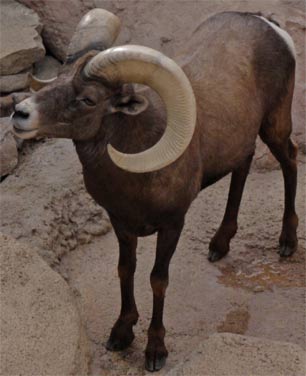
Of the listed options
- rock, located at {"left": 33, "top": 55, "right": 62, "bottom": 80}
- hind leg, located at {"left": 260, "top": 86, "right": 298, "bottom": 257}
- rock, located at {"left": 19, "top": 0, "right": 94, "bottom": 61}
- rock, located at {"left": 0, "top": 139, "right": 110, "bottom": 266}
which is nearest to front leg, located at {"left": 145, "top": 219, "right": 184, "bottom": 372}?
rock, located at {"left": 0, "top": 139, "right": 110, "bottom": 266}

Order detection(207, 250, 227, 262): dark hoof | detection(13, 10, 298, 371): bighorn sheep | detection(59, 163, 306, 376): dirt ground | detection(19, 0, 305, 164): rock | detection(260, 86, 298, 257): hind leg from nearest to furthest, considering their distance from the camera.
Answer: detection(13, 10, 298, 371): bighorn sheep, detection(59, 163, 306, 376): dirt ground, detection(260, 86, 298, 257): hind leg, detection(207, 250, 227, 262): dark hoof, detection(19, 0, 305, 164): rock

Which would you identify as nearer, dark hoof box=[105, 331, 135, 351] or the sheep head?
the sheep head

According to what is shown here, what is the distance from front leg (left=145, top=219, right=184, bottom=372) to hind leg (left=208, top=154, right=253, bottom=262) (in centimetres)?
132

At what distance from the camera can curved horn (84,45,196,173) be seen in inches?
188

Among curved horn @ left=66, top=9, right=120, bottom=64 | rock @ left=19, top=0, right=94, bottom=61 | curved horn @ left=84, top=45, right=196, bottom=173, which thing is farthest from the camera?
rock @ left=19, top=0, right=94, bottom=61

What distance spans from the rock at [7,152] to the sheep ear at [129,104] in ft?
9.17

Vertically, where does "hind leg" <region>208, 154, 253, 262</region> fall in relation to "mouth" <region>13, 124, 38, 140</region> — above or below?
below

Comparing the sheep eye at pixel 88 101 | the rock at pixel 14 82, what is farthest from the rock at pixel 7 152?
the sheep eye at pixel 88 101

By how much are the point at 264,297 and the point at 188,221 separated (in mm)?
1153

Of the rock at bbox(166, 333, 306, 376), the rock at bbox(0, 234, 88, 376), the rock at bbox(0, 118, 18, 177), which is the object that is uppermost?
the rock at bbox(166, 333, 306, 376)

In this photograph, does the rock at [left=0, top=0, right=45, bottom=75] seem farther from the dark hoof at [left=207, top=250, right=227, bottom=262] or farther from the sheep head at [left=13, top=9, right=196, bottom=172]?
the sheep head at [left=13, top=9, right=196, bottom=172]

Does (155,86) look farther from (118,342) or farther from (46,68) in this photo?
(46,68)

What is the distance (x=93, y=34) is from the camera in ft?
17.3

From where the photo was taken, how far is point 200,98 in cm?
589
